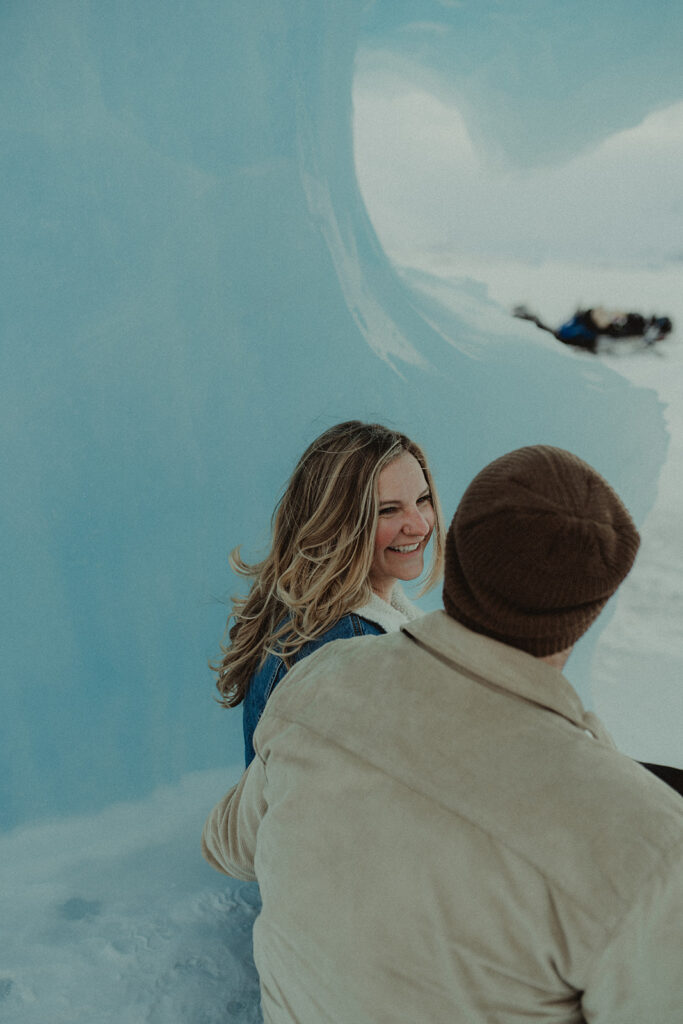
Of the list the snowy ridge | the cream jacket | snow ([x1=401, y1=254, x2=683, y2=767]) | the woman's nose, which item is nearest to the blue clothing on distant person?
the woman's nose

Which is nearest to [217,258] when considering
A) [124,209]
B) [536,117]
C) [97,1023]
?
[124,209]

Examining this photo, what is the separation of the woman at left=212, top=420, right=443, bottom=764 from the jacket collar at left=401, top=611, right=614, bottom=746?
24.8 inches

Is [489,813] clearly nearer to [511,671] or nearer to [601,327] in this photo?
[511,671]

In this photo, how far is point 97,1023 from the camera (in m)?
1.77

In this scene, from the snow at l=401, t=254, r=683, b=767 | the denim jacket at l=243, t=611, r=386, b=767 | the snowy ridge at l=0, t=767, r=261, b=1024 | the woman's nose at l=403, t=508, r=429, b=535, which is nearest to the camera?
the denim jacket at l=243, t=611, r=386, b=767

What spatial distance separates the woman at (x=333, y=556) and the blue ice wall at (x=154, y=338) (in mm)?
875

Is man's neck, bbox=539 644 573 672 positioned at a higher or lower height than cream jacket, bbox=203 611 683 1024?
higher

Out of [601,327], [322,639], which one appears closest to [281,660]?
[322,639]

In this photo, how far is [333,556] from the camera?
142 cm

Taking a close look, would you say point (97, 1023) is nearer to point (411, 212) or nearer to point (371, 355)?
point (371, 355)

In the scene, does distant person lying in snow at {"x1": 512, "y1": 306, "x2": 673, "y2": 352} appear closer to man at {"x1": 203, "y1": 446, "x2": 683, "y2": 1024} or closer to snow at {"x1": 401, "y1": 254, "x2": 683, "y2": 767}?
snow at {"x1": 401, "y1": 254, "x2": 683, "y2": 767}

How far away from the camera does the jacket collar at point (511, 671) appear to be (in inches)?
27.0

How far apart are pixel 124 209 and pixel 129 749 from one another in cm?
153

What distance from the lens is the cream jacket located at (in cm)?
61
